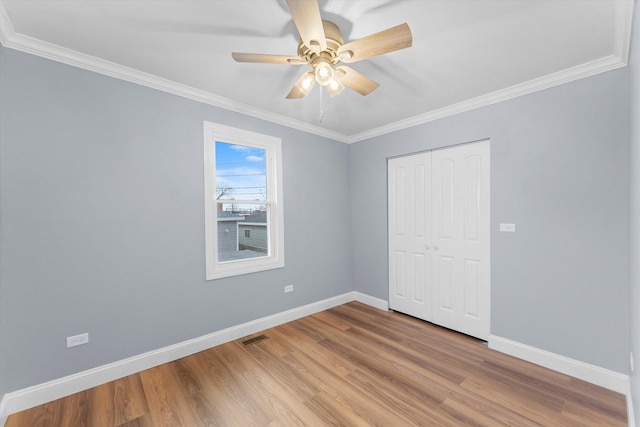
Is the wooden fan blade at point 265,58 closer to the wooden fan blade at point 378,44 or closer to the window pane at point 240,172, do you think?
the wooden fan blade at point 378,44

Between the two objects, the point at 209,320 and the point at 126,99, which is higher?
the point at 126,99

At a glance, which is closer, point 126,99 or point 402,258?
point 126,99

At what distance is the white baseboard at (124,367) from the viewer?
183 cm

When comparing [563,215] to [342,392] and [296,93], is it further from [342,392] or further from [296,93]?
[296,93]

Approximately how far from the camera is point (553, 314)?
92.7 inches

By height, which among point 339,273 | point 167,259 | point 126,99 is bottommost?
point 339,273

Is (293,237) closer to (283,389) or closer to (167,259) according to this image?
(167,259)

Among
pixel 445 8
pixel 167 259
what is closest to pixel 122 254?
pixel 167 259

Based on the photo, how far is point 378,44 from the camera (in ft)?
4.91

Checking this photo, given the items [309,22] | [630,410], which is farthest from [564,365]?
[309,22]

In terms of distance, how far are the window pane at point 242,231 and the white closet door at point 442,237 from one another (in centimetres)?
181

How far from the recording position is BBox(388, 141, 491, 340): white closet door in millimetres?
2854

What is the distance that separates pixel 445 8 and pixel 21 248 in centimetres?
328

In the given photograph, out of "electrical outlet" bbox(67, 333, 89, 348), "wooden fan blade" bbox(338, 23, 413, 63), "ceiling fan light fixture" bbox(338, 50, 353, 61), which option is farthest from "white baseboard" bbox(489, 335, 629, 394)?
"electrical outlet" bbox(67, 333, 89, 348)
